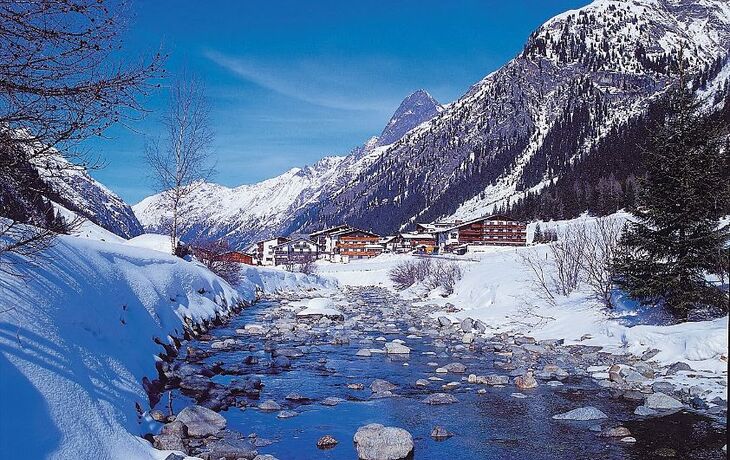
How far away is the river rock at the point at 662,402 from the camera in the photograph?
1143cm

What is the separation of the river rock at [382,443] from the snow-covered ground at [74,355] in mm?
3445

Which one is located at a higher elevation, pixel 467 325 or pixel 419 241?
pixel 419 241

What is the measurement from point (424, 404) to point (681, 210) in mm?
11187

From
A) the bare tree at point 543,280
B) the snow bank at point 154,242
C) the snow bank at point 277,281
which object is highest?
the snow bank at point 154,242

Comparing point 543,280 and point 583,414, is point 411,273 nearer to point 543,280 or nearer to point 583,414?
point 543,280

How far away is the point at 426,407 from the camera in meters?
12.2

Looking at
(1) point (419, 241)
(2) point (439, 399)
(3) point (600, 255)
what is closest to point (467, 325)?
(3) point (600, 255)

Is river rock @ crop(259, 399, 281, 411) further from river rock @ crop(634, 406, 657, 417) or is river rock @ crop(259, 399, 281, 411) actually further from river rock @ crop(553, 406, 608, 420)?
river rock @ crop(634, 406, 657, 417)

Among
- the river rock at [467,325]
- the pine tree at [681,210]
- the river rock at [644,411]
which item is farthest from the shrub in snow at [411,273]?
the river rock at [644,411]

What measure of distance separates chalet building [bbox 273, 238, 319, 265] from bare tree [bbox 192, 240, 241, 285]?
81390mm

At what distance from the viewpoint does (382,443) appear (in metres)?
9.05

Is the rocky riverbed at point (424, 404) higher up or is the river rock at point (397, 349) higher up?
the rocky riverbed at point (424, 404)

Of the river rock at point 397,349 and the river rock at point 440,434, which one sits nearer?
the river rock at point 440,434

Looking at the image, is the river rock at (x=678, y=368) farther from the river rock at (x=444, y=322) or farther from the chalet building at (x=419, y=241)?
the chalet building at (x=419, y=241)
